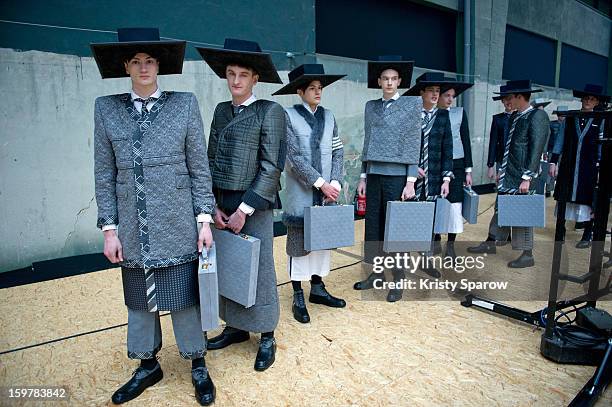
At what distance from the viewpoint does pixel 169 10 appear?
4.69 metres

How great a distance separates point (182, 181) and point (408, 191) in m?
1.92

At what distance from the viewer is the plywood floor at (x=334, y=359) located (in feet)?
7.29

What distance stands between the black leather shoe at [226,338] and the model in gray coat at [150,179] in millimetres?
537

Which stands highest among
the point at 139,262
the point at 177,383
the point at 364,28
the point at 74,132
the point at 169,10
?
the point at 364,28

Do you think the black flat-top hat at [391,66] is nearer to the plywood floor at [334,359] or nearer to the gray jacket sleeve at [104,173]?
the plywood floor at [334,359]

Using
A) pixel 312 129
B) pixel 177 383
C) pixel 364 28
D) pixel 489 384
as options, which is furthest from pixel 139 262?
pixel 364 28

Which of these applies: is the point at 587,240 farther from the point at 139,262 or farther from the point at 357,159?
the point at 139,262

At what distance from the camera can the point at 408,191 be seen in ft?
11.1

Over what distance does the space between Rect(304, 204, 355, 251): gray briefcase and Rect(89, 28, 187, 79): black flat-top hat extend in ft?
4.29

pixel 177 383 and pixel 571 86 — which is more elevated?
pixel 571 86

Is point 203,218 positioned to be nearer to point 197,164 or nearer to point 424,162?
point 197,164

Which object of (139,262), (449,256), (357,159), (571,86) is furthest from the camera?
(571,86)

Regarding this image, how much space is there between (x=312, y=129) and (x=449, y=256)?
2.43m

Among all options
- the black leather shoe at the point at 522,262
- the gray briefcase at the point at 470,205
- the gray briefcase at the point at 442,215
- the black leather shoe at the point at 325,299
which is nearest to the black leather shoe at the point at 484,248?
the black leather shoe at the point at 522,262
